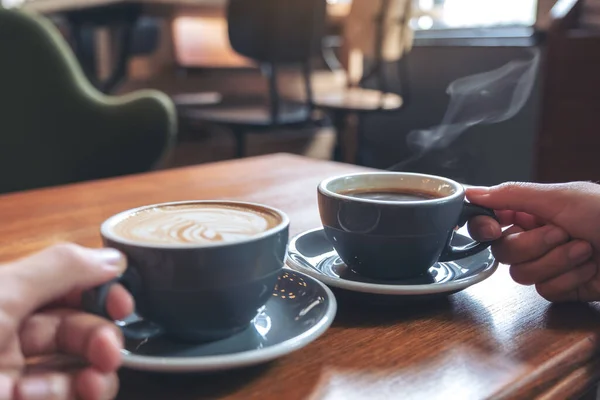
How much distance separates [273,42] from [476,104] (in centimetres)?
78

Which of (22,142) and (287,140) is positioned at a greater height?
(22,142)

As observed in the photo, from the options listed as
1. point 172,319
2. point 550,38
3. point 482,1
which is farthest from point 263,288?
point 482,1

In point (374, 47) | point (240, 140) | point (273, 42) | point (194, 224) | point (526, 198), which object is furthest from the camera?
point (374, 47)

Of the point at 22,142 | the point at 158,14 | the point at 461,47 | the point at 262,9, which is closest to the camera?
the point at 22,142

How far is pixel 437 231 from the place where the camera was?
0.52m

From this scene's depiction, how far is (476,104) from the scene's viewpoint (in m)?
1.87

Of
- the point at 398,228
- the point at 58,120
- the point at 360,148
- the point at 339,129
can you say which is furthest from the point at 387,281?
the point at 360,148

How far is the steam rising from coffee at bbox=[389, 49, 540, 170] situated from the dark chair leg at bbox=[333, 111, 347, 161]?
55 centimetres

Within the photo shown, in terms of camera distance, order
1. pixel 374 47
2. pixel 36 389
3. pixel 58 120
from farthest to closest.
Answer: pixel 374 47 → pixel 58 120 → pixel 36 389

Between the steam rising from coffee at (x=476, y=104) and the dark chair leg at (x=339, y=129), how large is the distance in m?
0.55

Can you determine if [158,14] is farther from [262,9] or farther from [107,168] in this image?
[107,168]

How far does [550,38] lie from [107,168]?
63.2 inches

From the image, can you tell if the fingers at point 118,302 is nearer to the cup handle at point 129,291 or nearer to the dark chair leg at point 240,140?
the cup handle at point 129,291

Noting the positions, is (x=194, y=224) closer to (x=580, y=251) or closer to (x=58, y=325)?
(x=58, y=325)
